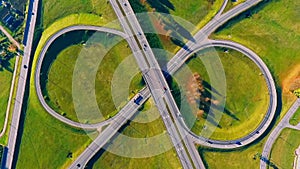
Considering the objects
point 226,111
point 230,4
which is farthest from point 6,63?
point 230,4

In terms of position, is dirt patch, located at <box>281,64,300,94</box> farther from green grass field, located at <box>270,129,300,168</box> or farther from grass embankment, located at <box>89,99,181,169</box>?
grass embankment, located at <box>89,99,181,169</box>

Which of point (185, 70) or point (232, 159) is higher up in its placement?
point (185, 70)

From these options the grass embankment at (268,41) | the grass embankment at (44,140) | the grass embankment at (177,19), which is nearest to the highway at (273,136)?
the grass embankment at (268,41)

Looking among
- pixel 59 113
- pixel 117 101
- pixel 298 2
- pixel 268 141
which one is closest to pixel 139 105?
pixel 117 101

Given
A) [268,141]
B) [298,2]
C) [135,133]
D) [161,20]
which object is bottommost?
[268,141]

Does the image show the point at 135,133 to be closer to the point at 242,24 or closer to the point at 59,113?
the point at 59,113

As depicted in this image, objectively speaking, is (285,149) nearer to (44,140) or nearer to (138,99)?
(138,99)
